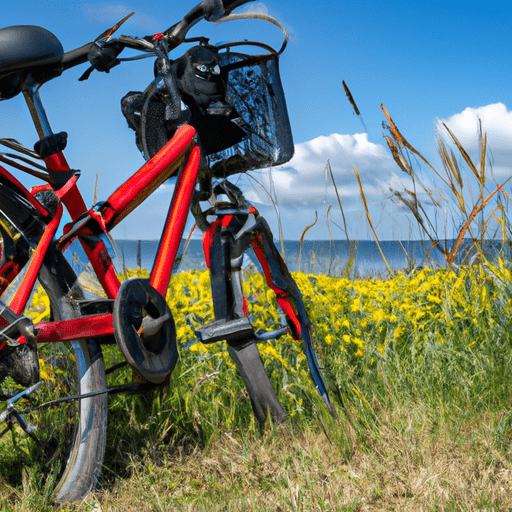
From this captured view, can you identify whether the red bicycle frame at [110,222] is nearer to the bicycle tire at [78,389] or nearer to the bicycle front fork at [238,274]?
the bicycle tire at [78,389]

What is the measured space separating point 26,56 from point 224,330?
134cm

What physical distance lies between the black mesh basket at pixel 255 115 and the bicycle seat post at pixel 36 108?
0.90 metres

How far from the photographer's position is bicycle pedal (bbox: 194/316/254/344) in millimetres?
2596

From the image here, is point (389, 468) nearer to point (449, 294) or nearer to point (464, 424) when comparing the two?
point (464, 424)

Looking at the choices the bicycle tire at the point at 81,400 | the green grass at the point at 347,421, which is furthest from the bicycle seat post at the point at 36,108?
the green grass at the point at 347,421

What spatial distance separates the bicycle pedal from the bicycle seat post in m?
1.03

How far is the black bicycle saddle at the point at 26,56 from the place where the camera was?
204 centimetres

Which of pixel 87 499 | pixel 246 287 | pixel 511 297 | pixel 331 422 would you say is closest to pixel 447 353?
pixel 511 297

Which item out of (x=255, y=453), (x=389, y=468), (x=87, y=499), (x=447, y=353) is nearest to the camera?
(x=87, y=499)

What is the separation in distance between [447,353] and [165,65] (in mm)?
2114

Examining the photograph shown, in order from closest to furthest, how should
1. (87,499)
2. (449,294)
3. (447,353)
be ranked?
1. (87,499)
2. (447,353)
3. (449,294)

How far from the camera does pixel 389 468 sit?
92.4 inches

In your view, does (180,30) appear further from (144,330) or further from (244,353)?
(244,353)

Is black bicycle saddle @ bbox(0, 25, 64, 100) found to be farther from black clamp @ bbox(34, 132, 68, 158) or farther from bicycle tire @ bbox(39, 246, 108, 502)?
bicycle tire @ bbox(39, 246, 108, 502)
